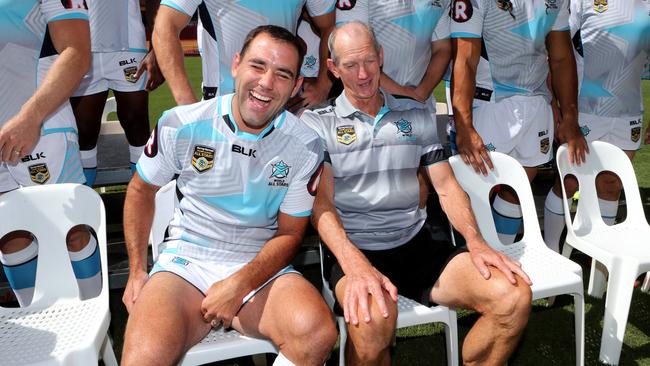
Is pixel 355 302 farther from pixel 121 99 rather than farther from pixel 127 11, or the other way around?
pixel 127 11

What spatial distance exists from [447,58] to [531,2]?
507 millimetres

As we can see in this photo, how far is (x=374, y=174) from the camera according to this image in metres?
2.56

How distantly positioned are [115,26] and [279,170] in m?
2.09

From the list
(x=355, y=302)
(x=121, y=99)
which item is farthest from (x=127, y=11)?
(x=355, y=302)

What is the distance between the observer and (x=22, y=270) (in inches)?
104

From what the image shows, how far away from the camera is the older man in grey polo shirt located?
7.37 ft

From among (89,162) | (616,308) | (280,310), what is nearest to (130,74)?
(89,162)

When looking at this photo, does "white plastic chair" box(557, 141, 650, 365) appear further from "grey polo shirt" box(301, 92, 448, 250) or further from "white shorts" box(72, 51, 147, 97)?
"white shorts" box(72, 51, 147, 97)

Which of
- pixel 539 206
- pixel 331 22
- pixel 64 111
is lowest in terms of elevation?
pixel 539 206

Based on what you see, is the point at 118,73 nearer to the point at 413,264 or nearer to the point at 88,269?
the point at 88,269

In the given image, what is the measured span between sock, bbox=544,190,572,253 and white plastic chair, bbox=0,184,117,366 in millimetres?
2615

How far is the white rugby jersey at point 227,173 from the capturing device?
2.27 m

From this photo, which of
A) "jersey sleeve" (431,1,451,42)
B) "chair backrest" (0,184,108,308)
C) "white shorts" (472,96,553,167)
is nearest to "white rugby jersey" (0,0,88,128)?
"chair backrest" (0,184,108,308)

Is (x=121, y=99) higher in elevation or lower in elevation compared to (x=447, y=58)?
lower
